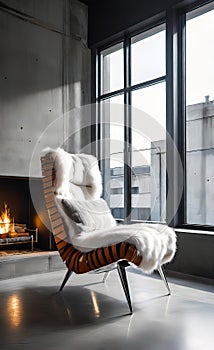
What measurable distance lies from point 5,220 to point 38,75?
1.66 metres

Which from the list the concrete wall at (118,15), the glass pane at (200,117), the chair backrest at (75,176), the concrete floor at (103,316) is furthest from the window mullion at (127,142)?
the concrete floor at (103,316)

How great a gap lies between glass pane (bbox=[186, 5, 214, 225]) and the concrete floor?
2.70 ft

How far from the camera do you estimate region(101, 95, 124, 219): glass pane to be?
171 inches

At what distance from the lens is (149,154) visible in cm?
398

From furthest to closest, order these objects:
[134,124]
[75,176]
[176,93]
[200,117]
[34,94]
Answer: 1. [134,124]
2. [34,94]
3. [176,93]
4. [200,117]
5. [75,176]

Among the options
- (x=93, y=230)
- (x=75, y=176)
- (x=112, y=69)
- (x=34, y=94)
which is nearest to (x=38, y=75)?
(x=34, y=94)

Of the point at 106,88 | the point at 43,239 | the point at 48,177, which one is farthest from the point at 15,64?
the point at 43,239

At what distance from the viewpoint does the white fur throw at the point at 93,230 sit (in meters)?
2.26

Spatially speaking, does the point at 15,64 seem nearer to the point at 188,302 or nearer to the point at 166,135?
the point at 166,135

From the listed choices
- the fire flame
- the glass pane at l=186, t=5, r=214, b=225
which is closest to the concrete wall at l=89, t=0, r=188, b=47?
the glass pane at l=186, t=5, r=214, b=225

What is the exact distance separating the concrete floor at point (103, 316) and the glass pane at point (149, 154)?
1.01 metres

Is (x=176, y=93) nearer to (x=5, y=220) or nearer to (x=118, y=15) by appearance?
(x=118, y=15)

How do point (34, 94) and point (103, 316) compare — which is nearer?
point (103, 316)

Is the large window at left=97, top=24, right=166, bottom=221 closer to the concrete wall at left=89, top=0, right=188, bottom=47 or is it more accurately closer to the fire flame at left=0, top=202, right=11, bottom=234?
the concrete wall at left=89, top=0, right=188, bottom=47
